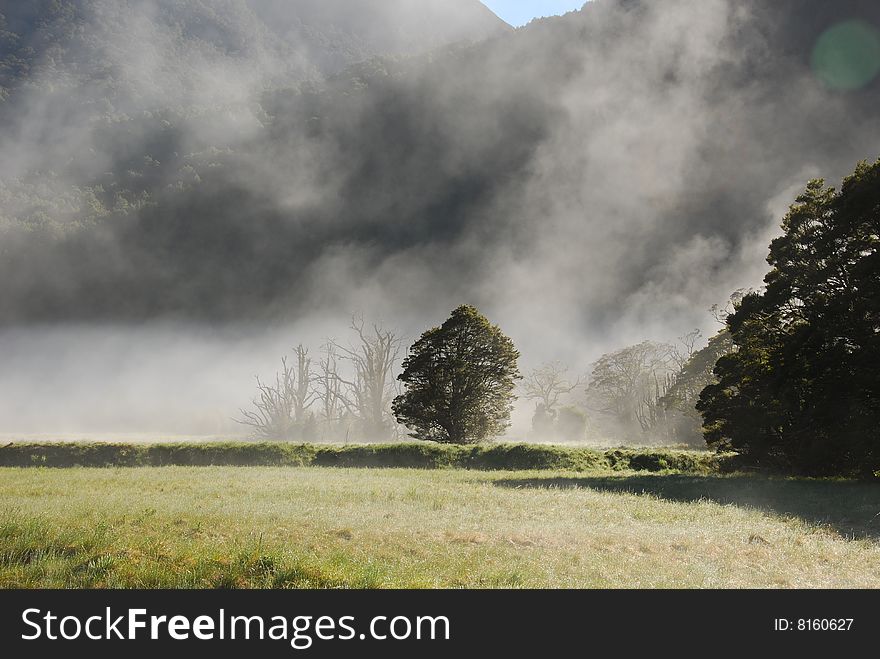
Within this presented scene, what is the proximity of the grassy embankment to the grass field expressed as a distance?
0.04 metres

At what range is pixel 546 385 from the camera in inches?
3450

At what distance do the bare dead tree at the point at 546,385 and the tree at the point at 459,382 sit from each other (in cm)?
3931

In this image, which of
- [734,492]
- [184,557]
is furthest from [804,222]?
[184,557]

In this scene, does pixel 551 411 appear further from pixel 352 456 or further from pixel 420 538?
pixel 420 538

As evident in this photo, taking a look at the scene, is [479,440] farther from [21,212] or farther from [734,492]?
[21,212]

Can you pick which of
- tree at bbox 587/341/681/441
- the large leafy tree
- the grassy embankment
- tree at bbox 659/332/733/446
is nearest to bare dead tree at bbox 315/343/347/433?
tree at bbox 587/341/681/441

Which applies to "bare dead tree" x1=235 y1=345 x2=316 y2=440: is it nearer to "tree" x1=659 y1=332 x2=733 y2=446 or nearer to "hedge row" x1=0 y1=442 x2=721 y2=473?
"hedge row" x1=0 y1=442 x2=721 y2=473

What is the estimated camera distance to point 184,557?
329 inches

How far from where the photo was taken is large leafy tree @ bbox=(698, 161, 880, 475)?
2522 centimetres

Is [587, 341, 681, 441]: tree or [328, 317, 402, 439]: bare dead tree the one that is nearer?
[328, 317, 402, 439]: bare dead tree

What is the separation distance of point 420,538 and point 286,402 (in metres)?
67.6

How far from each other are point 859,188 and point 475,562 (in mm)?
29008

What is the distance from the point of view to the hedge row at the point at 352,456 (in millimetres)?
35906
